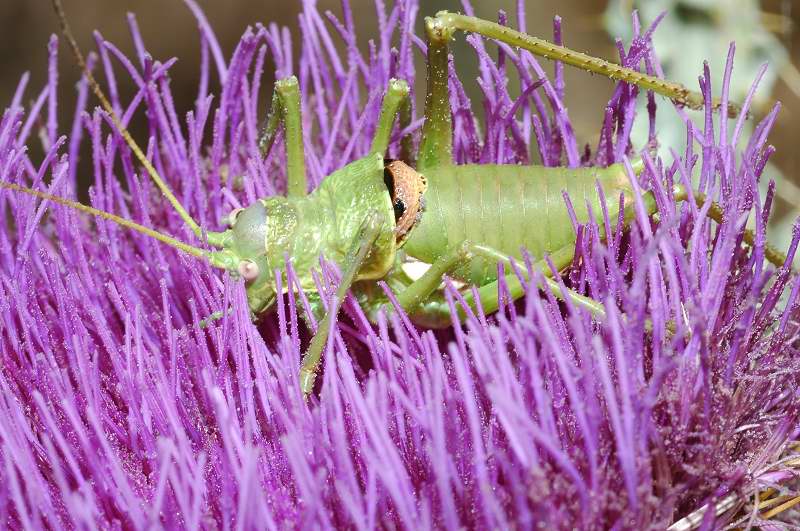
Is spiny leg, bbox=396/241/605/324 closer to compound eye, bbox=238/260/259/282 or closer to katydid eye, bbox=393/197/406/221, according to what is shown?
katydid eye, bbox=393/197/406/221

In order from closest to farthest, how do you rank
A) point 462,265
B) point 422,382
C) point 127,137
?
point 422,382
point 462,265
point 127,137

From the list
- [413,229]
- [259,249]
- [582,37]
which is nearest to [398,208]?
[413,229]

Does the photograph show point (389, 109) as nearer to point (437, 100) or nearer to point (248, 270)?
point (437, 100)

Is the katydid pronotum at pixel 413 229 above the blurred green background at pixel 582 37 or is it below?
below

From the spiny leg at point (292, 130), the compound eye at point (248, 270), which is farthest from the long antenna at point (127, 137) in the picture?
the spiny leg at point (292, 130)

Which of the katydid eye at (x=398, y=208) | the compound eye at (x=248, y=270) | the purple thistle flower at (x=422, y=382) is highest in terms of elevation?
the katydid eye at (x=398, y=208)

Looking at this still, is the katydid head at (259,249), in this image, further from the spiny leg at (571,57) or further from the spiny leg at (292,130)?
the spiny leg at (571,57)

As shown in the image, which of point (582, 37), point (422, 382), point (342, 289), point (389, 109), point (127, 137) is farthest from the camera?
point (582, 37)
